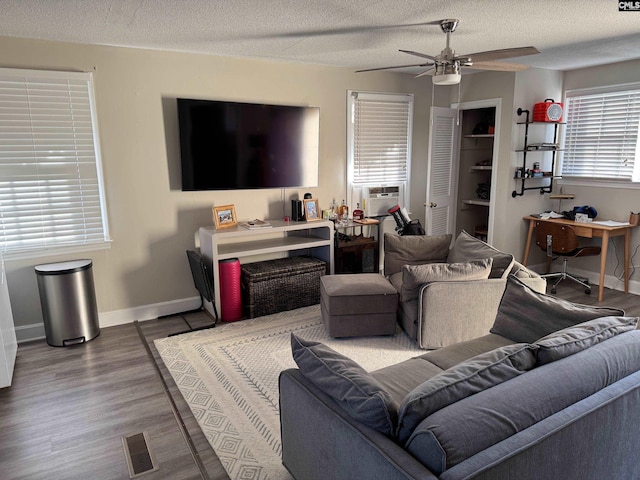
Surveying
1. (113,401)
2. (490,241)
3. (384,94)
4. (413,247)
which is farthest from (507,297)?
(384,94)

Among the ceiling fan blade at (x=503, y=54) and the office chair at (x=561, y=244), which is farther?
the office chair at (x=561, y=244)

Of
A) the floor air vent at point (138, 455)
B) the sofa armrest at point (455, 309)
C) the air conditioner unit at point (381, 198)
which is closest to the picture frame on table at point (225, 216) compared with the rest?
the air conditioner unit at point (381, 198)

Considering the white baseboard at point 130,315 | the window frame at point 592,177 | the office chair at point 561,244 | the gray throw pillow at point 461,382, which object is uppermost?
the window frame at point 592,177

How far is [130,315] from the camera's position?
4145mm

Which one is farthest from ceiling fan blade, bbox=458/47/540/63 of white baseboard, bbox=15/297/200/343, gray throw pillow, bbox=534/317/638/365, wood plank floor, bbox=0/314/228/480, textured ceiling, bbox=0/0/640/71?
white baseboard, bbox=15/297/200/343

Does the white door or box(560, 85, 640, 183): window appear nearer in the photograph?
box(560, 85, 640, 183): window

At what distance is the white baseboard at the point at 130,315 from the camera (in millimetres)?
3748

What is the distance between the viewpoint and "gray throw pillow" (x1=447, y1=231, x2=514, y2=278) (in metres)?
3.41

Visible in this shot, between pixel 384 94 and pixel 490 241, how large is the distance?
2.10 meters

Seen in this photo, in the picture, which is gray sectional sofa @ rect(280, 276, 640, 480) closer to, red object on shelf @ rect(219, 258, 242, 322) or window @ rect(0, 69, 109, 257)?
red object on shelf @ rect(219, 258, 242, 322)

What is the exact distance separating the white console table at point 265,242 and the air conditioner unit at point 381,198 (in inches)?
32.9

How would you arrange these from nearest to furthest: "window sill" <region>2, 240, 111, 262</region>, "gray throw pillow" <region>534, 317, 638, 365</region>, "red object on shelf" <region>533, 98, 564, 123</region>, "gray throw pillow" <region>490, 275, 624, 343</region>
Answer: "gray throw pillow" <region>534, 317, 638, 365</region>
"gray throw pillow" <region>490, 275, 624, 343</region>
"window sill" <region>2, 240, 111, 262</region>
"red object on shelf" <region>533, 98, 564, 123</region>

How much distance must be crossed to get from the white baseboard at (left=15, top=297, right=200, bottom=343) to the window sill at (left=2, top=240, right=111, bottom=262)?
0.57m

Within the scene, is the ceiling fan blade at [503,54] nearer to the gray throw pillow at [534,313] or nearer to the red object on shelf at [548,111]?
the gray throw pillow at [534,313]
